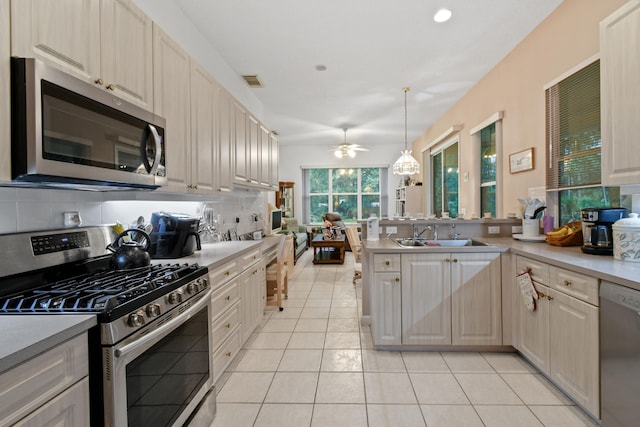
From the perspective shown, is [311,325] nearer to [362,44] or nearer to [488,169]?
[362,44]

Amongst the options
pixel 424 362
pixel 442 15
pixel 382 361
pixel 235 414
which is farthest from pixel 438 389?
pixel 442 15

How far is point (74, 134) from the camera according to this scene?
1289mm

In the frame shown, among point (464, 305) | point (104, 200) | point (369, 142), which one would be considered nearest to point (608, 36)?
point (464, 305)

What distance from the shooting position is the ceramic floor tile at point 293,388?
2049mm

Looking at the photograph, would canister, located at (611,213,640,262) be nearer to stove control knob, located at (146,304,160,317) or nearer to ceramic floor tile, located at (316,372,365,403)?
ceramic floor tile, located at (316,372,365,403)

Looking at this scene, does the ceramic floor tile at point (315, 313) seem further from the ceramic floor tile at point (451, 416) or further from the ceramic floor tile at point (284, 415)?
the ceramic floor tile at point (451, 416)

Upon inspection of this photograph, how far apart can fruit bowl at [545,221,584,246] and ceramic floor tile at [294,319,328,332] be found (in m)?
2.13

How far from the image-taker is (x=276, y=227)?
18.0ft

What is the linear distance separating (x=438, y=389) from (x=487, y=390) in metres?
0.32

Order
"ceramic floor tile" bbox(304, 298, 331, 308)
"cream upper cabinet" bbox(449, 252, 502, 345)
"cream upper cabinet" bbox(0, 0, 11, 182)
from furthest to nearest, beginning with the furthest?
"ceramic floor tile" bbox(304, 298, 331, 308), "cream upper cabinet" bbox(449, 252, 502, 345), "cream upper cabinet" bbox(0, 0, 11, 182)

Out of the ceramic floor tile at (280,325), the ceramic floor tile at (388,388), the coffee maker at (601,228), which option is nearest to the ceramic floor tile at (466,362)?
the ceramic floor tile at (388,388)

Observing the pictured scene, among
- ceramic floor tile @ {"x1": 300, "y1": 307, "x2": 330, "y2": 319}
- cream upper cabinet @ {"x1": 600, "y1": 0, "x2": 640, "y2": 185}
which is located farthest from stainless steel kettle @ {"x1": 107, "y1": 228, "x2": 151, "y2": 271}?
cream upper cabinet @ {"x1": 600, "y1": 0, "x2": 640, "y2": 185}

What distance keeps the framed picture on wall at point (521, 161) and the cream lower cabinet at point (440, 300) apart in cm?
125

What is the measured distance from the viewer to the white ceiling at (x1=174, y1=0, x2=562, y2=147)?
2.71 metres
